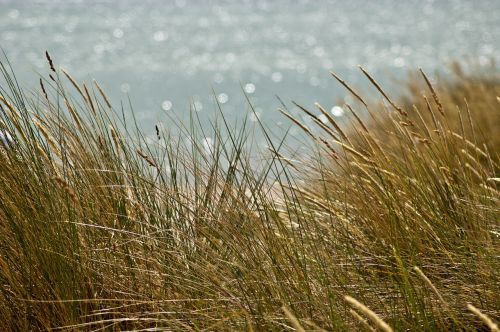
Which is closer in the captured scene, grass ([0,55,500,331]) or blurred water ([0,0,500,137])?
grass ([0,55,500,331])

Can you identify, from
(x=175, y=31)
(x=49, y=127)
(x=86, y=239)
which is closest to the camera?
(x=86, y=239)

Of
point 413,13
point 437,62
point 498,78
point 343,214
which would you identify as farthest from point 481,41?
point 343,214

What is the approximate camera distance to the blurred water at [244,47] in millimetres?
21938

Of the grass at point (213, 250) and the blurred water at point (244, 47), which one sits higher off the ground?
the blurred water at point (244, 47)

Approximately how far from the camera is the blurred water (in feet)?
72.0

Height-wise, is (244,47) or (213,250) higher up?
(244,47)

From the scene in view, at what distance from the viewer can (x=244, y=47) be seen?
3281 centimetres

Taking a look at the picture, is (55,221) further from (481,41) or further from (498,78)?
(481,41)

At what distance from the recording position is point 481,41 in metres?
31.7

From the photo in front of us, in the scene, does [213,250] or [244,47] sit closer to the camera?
[213,250]

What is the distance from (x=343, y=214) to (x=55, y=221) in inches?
30.4

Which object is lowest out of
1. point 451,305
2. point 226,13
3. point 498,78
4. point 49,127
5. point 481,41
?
point 451,305

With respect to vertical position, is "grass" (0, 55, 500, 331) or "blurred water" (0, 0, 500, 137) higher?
"blurred water" (0, 0, 500, 137)

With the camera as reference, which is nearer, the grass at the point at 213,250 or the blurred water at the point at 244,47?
the grass at the point at 213,250
